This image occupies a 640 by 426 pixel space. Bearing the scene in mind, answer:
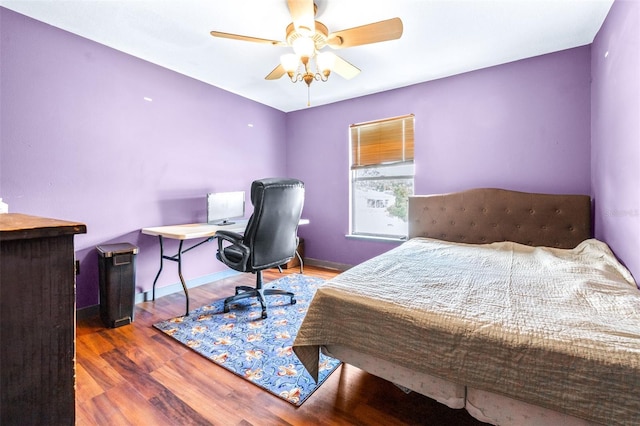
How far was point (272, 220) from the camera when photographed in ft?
7.47

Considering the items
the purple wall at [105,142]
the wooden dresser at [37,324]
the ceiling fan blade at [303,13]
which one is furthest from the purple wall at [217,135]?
the wooden dresser at [37,324]

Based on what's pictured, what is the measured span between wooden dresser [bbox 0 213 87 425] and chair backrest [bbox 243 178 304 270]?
1.54m

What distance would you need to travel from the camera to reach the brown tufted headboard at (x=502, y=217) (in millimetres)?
2443

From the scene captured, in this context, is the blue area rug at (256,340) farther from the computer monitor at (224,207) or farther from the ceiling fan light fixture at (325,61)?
the ceiling fan light fixture at (325,61)

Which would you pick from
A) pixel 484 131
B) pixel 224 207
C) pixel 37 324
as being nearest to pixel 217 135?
pixel 224 207

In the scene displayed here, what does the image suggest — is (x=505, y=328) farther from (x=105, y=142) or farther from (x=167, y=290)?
(x=105, y=142)

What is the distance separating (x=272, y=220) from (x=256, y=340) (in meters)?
0.91

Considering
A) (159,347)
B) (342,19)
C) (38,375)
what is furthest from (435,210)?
(38,375)

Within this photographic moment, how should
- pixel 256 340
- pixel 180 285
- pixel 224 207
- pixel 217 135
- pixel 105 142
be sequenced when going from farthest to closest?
1. pixel 217 135
2. pixel 224 207
3. pixel 180 285
4. pixel 105 142
5. pixel 256 340

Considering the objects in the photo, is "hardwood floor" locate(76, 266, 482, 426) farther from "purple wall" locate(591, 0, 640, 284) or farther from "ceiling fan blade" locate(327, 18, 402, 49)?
"ceiling fan blade" locate(327, 18, 402, 49)

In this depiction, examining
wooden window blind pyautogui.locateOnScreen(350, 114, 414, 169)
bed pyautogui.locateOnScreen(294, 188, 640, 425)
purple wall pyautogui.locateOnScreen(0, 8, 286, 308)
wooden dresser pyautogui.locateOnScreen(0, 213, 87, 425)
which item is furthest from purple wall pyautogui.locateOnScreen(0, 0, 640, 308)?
wooden dresser pyautogui.locateOnScreen(0, 213, 87, 425)

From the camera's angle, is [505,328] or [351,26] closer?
[505,328]

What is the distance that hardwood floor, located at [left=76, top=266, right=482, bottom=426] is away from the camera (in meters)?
1.33

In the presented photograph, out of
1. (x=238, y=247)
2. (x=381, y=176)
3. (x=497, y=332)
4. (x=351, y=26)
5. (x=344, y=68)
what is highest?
(x=351, y=26)
